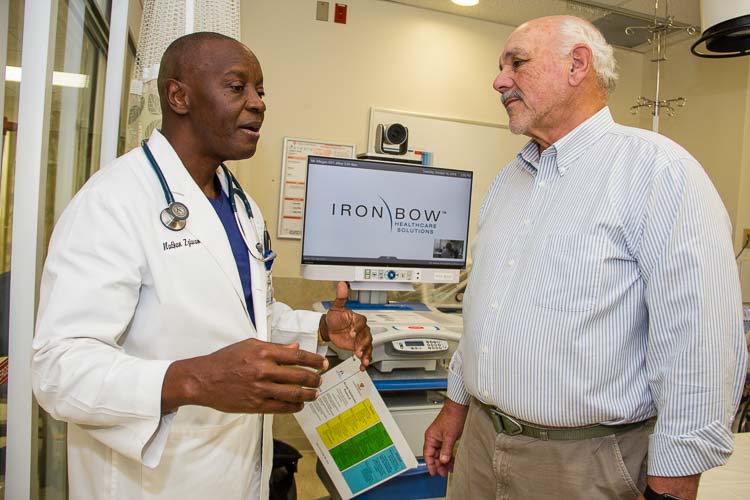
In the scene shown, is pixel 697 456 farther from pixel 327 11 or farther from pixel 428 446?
pixel 327 11

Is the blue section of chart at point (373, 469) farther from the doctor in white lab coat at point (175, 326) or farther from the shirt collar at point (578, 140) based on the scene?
the shirt collar at point (578, 140)

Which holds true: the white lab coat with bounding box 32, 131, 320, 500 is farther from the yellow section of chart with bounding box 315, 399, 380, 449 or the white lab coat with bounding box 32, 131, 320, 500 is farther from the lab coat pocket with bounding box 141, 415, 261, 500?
the yellow section of chart with bounding box 315, 399, 380, 449

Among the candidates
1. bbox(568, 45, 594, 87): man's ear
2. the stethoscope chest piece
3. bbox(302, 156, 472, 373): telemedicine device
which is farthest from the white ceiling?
the stethoscope chest piece

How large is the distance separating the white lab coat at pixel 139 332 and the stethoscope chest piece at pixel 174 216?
0.5 inches

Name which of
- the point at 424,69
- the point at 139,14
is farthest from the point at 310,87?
the point at 139,14

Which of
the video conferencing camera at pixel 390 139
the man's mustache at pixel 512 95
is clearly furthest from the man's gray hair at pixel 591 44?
the video conferencing camera at pixel 390 139

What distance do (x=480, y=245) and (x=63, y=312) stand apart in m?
0.95

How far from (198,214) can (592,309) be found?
781 mm

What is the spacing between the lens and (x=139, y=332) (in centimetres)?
97

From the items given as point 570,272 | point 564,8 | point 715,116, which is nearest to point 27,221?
point 570,272

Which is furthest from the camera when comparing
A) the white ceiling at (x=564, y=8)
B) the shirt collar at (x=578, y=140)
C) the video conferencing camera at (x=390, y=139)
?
the white ceiling at (x=564, y=8)

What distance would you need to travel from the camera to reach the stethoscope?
3.31ft

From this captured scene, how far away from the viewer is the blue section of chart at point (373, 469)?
6.03 feet

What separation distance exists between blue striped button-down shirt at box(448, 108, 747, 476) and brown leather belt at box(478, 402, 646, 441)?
0.02 meters
